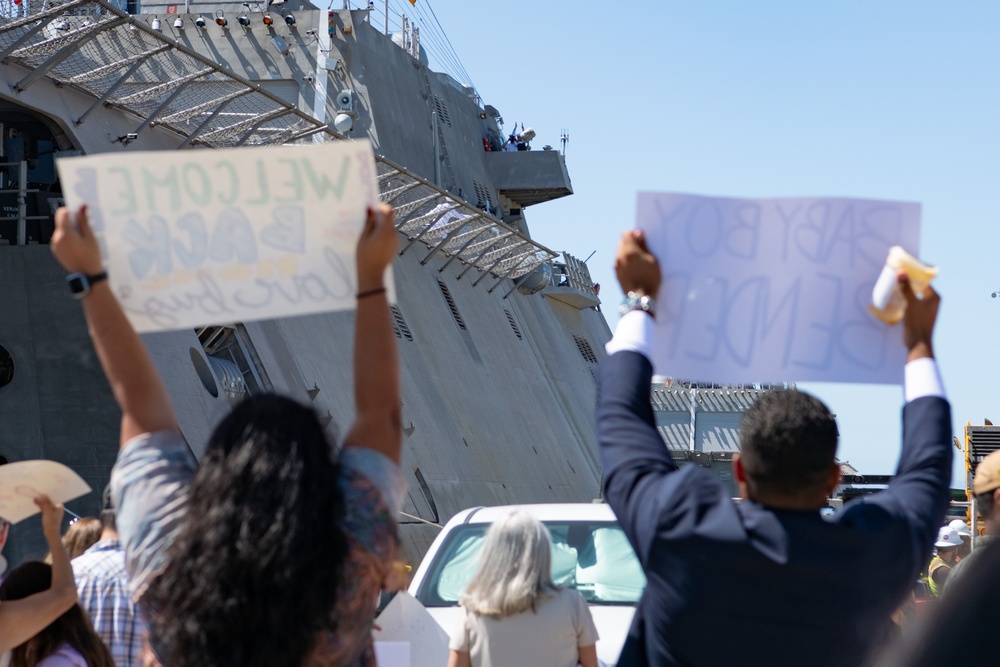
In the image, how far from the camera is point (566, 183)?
42.2 metres

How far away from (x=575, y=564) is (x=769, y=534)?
157 inches

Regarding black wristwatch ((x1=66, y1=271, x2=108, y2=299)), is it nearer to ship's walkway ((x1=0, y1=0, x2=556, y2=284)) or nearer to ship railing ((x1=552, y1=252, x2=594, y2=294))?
ship's walkway ((x1=0, y1=0, x2=556, y2=284))

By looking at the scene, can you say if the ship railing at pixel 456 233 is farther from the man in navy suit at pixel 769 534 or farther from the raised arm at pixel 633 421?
the man in navy suit at pixel 769 534

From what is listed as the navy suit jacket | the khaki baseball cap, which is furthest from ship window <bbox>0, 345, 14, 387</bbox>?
the navy suit jacket

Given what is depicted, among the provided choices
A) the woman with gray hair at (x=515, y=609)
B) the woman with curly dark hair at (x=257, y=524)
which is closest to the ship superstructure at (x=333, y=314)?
the woman with gray hair at (x=515, y=609)

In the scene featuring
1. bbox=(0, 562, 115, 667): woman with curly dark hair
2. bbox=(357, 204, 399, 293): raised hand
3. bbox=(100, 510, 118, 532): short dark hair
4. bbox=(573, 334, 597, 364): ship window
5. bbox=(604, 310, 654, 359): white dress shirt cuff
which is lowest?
bbox=(573, 334, 597, 364): ship window

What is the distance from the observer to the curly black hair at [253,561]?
2449mm

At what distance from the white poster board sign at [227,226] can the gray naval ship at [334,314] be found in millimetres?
471

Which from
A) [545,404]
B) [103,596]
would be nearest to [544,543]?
[103,596]

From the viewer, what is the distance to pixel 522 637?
487cm

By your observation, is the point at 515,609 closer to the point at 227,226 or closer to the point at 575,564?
the point at 575,564

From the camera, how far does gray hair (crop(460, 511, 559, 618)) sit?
479cm

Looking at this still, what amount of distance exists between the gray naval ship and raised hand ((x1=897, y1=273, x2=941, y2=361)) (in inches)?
55.9

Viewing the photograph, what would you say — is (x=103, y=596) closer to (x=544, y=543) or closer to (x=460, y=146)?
(x=544, y=543)
